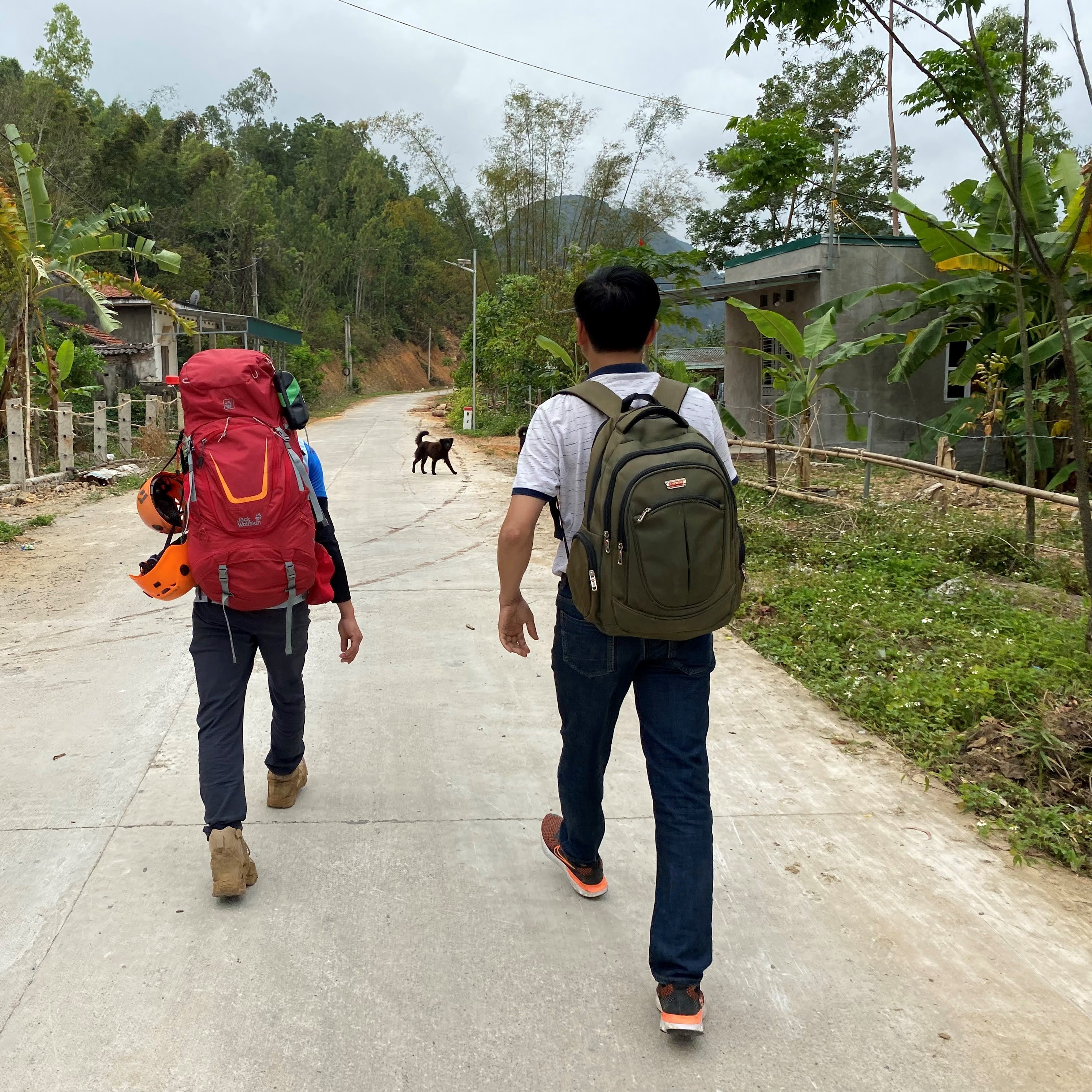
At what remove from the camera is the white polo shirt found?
7.22ft

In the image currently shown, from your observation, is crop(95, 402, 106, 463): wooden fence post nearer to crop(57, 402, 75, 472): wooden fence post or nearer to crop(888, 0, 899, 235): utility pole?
crop(57, 402, 75, 472): wooden fence post

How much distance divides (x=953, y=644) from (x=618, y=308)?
3.55 metres

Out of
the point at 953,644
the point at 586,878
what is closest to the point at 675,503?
the point at 586,878

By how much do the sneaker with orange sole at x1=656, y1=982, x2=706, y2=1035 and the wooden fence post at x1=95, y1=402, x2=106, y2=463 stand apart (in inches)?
584

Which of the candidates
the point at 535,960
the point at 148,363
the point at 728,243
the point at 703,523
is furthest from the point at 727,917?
the point at 728,243

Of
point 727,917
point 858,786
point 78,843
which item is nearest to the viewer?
point 727,917

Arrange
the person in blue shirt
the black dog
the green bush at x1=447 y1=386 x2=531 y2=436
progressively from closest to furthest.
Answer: the person in blue shirt < the black dog < the green bush at x1=447 y1=386 x2=531 y2=436

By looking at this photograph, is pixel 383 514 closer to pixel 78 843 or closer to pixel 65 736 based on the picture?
pixel 65 736

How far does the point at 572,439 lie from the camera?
2.22 meters

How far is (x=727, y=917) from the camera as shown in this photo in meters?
2.66

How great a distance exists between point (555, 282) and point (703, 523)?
21497 millimetres

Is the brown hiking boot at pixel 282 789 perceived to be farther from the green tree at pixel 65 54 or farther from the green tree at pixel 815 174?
the green tree at pixel 65 54

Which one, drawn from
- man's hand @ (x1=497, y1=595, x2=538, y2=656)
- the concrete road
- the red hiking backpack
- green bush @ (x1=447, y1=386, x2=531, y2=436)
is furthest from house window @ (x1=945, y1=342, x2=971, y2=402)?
the red hiking backpack

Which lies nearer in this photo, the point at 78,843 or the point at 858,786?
the point at 78,843
